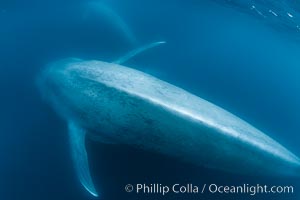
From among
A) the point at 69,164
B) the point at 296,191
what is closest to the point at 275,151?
the point at 296,191

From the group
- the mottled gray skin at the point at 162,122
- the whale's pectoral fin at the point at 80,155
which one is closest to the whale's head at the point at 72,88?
the mottled gray skin at the point at 162,122

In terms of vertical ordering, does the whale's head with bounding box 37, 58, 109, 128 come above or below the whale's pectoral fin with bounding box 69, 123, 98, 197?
above

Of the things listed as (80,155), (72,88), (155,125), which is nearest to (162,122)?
(155,125)

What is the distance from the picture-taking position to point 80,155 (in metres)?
7.02

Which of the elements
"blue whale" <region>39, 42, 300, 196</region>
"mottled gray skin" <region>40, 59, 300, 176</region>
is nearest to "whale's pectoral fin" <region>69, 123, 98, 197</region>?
"blue whale" <region>39, 42, 300, 196</region>

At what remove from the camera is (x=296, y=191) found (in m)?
10.4

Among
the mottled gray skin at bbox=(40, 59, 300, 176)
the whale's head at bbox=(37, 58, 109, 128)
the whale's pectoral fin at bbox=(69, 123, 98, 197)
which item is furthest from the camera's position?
the whale's head at bbox=(37, 58, 109, 128)

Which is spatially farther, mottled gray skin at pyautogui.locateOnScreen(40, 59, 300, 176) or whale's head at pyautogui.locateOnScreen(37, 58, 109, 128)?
whale's head at pyautogui.locateOnScreen(37, 58, 109, 128)

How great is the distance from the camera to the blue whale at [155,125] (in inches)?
246

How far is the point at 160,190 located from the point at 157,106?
416cm

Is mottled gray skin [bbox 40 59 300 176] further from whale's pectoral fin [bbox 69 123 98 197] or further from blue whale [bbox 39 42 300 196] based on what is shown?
whale's pectoral fin [bbox 69 123 98 197]

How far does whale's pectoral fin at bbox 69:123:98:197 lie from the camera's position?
265 inches

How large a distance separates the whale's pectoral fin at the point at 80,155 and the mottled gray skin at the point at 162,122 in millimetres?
209

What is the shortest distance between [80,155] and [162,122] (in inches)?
90.8
